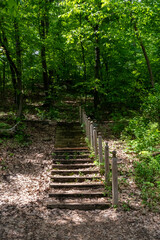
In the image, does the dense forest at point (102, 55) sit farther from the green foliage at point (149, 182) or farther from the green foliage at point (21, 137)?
the green foliage at point (21, 137)

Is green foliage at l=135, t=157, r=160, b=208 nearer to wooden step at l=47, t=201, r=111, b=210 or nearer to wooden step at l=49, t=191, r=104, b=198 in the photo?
wooden step at l=47, t=201, r=111, b=210

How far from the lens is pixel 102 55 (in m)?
16.8

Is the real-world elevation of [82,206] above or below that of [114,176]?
below

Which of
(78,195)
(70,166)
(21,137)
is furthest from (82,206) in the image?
(21,137)

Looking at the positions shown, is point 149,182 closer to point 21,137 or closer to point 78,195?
point 78,195

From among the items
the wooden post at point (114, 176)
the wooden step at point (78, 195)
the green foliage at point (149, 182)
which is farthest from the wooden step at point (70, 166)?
the wooden post at point (114, 176)

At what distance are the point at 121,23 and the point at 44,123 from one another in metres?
8.15

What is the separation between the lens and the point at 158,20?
1260 cm

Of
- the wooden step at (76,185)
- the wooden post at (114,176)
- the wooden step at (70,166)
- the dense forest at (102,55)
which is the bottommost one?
the wooden step at (76,185)

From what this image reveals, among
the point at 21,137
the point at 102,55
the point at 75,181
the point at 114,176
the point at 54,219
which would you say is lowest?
the point at 54,219

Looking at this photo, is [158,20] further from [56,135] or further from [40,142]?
[40,142]

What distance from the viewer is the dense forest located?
10.4 meters

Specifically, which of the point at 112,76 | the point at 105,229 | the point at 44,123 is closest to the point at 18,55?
the point at 44,123

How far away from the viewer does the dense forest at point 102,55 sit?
34.1 feet
